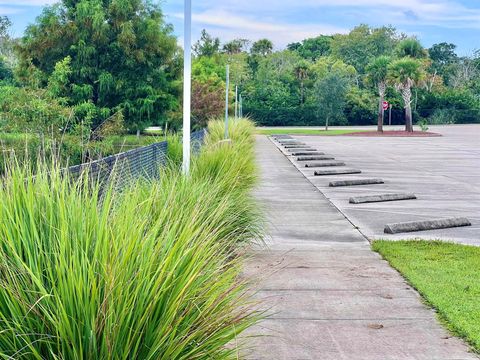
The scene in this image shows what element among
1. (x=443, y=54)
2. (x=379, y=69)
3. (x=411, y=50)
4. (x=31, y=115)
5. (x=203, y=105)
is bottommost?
(x=31, y=115)

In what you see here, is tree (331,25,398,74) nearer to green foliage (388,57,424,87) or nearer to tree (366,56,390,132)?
tree (366,56,390,132)

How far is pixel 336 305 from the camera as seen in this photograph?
568 cm

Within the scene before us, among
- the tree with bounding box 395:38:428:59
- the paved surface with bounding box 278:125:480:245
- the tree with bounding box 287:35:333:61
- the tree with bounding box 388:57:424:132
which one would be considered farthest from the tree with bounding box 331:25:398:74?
the paved surface with bounding box 278:125:480:245

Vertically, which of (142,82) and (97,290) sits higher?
(142,82)

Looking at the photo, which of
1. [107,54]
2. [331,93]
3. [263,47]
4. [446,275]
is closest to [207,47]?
[331,93]

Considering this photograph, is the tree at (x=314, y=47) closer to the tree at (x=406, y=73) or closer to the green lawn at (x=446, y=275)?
the tree at (x=406, y=73)

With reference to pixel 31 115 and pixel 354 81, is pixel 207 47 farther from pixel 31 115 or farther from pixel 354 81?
pixel 31 115

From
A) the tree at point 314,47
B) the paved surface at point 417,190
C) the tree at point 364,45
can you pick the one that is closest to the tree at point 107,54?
the paved surface at point 417,190

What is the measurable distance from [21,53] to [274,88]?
35979 millimetres

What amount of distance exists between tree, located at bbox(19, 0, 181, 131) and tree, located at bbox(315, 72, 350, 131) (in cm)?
2447

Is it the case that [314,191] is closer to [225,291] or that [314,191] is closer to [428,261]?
[428,261]

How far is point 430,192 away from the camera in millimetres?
14547

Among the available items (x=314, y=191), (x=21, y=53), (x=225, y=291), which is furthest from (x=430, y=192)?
(x=21, y=53)

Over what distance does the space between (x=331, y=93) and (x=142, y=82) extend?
26961 millimetres
